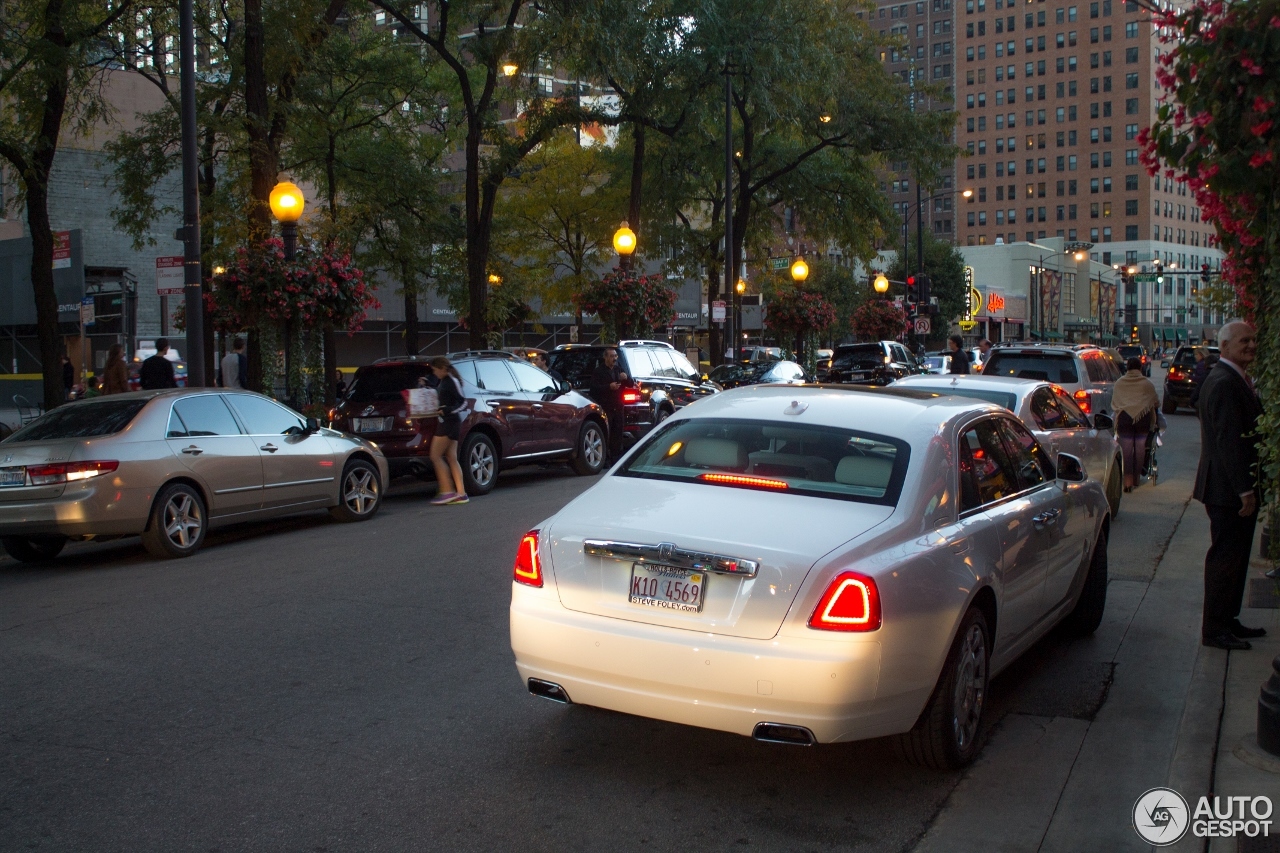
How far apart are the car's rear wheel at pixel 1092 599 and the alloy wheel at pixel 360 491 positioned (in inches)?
322

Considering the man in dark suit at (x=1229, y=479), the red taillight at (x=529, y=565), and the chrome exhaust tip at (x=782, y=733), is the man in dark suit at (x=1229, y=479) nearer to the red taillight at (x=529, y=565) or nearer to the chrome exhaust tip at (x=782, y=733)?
the chrome exhaust tip at (x=782, y=733)

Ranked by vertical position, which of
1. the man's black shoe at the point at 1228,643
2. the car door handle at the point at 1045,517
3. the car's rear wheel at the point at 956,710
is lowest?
the man's black shoe at the point at 1228,643

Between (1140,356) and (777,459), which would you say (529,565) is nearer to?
(777,459)

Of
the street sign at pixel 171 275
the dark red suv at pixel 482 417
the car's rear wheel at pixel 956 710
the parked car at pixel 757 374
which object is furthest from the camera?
the parked car at pixel 757 374

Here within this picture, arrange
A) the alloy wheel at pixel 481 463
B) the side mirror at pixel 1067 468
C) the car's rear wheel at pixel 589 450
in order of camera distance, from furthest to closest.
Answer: the car's rear wheel at pixel 589 450 < the alloy wheel at pixel 481 463 < the side mirror at pixel 1067 468

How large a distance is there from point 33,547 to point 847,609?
9.20 m

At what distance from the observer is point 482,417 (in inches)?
599

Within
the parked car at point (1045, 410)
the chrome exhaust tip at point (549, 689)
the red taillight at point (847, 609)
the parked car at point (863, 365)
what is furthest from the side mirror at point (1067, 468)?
the parked car at point (863, 365)

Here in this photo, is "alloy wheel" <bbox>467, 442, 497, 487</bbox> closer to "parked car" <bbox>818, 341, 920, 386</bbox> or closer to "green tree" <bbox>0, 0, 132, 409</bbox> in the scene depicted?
"green tree" <bbox>0, 0, 132, 409</bbox>

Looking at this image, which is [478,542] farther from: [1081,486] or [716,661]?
[716,661]

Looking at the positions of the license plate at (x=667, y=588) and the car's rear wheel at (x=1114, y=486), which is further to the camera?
the car's rear wheel at (x=1114, y=486)

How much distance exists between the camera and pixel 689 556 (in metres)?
4.55

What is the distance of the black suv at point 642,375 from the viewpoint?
1966cm

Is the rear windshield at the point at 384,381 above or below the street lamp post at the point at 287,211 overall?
below
